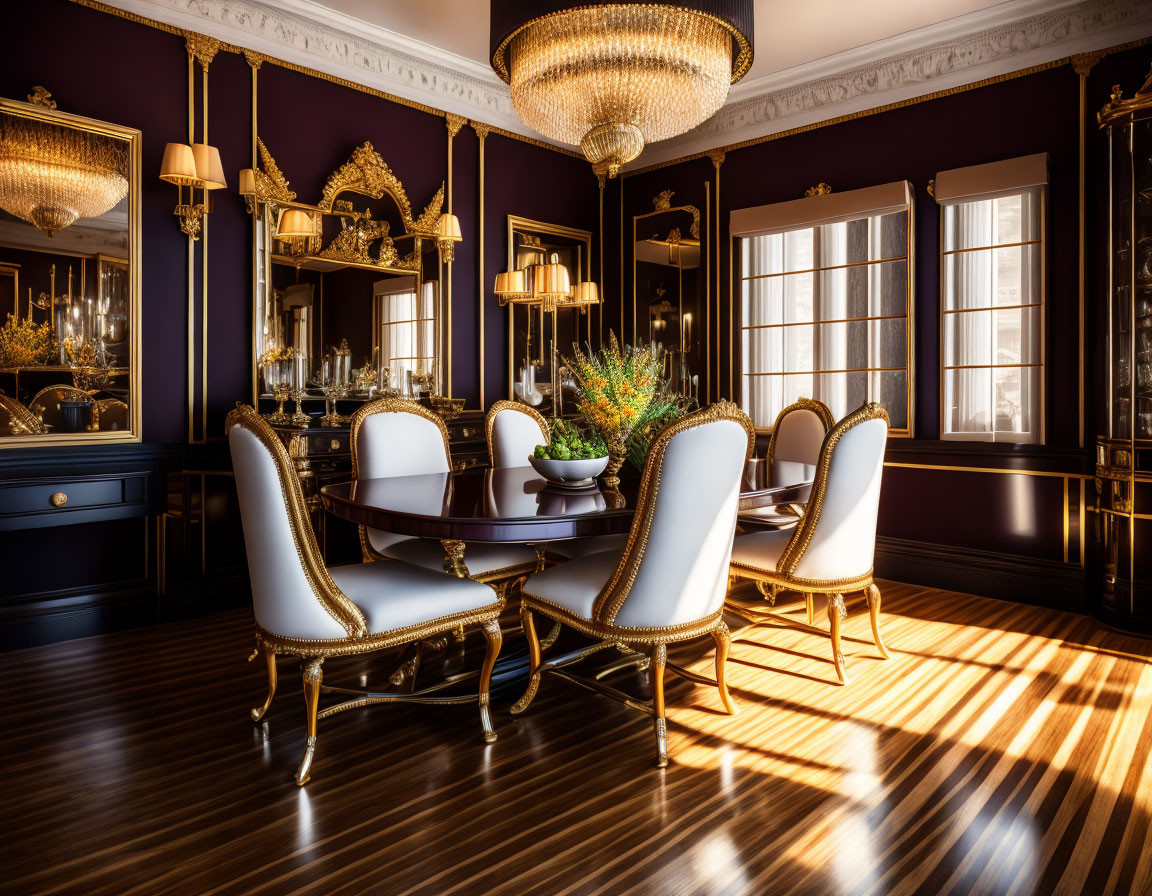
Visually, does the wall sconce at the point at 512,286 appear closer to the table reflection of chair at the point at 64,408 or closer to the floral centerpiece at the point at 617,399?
the floral centerpiece at the point at 617,399

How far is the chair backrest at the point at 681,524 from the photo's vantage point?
6.64 ft

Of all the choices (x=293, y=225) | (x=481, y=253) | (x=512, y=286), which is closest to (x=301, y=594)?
(x=293, y=225)

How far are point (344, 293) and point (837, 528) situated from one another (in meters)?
2.98

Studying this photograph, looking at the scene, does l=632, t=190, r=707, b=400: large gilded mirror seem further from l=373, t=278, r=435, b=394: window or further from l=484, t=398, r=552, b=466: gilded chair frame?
l=484, t=398, r=552, b=466: gilded chair frame

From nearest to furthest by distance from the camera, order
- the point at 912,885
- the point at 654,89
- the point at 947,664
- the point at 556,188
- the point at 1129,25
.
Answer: the point at 912,885, the point at 654,89, the point at 947,664, the point at 1129,25, the point at 556,188

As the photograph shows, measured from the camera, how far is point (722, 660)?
2418mm

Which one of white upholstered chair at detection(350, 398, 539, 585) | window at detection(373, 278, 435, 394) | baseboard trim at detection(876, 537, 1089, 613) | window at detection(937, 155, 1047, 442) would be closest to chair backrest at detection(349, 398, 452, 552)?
Answer: white upholstered chair at detection(350, 398, 539, 585)

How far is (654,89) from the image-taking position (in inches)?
107

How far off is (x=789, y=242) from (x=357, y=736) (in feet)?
13.4

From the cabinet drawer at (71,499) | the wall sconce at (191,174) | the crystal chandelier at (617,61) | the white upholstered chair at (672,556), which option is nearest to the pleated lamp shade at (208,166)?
the wall sconce at (191,174)

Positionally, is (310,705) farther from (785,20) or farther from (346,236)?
(785,20)

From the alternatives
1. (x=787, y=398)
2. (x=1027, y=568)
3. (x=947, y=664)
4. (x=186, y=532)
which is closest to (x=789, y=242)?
(x=787, y=398)

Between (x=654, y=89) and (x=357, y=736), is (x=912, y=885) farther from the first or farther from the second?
(x=654, y=89)

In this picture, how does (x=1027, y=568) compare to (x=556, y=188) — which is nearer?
(x=1027, y=568)
